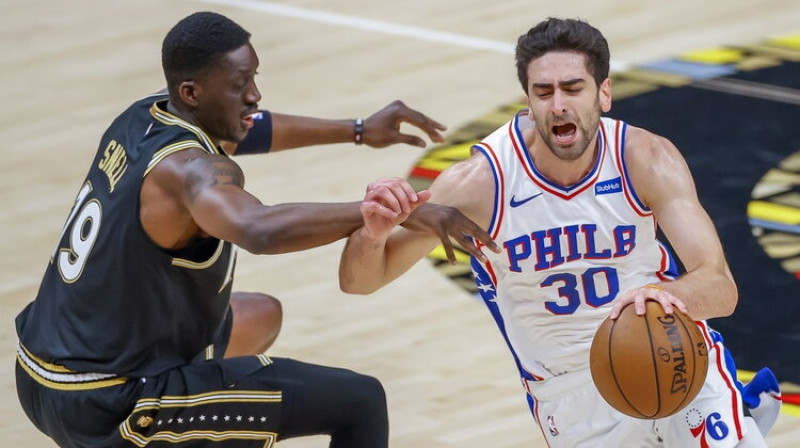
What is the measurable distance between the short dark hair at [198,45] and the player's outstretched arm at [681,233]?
1.41 meters

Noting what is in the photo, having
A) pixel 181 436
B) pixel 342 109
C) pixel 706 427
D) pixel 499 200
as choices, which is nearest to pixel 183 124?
pixel 181 436

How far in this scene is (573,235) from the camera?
5633 mm

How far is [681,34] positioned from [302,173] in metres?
3.19

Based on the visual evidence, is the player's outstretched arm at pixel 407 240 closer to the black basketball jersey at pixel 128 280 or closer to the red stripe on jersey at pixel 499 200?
the red stripe on jersey at pixel 499 200

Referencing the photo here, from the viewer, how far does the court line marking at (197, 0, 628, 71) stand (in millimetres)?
11414

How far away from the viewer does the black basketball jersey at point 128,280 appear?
5.25 m

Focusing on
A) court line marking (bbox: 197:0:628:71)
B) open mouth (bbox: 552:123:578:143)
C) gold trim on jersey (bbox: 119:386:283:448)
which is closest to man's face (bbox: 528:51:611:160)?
open mouth (bbox: 552:123:578:143)

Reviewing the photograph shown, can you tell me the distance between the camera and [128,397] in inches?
208

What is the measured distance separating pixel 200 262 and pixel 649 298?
1.42 meters

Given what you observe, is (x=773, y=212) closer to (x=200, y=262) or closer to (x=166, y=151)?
(x=200, y=262)

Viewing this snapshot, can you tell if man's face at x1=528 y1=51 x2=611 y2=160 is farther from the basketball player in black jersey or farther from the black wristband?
the black wristband

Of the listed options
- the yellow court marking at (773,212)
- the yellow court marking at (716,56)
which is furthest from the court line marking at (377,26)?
the yellow court marking at (773,212)

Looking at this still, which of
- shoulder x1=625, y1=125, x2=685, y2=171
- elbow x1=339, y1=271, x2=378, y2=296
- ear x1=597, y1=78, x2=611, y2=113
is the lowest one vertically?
elbow x1=339, y1=271, x2=378, y2=296

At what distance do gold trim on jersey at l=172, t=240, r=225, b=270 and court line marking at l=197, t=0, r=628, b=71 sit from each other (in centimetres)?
580
